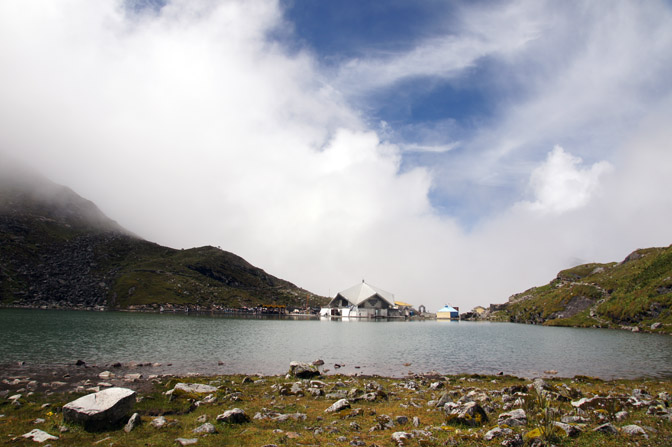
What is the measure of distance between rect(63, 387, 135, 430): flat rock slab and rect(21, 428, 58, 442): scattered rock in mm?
1152

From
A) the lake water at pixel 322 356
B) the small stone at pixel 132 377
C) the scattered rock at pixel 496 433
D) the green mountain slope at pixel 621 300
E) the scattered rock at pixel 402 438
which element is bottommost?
the lake water at pixel 322 356

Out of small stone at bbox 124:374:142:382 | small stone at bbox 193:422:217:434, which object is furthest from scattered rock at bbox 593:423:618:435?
small stone at bbox 124:374:142:382

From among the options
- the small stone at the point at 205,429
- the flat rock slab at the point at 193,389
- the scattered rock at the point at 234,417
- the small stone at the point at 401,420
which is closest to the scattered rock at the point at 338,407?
the small stone at the point at 401,420

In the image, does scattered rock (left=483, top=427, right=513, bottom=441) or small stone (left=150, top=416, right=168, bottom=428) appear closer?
scattered rock (left=483, top=427, right=513, bottom=441)

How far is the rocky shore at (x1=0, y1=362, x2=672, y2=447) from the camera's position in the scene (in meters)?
14.8

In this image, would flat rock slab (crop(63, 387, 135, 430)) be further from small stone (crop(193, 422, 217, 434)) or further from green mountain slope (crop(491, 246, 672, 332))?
green mountain slope (crop(491, 246, 672, 332))

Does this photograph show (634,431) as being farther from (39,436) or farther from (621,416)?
(39,436)

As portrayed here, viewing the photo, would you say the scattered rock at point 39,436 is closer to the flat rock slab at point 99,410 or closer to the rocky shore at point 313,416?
the rocky shore at point 313,416

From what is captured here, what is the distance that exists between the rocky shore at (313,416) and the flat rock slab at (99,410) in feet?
0.16

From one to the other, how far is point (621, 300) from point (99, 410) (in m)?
161

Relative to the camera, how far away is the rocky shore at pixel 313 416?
14797 mm

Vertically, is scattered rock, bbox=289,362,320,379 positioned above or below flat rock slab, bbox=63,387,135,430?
below

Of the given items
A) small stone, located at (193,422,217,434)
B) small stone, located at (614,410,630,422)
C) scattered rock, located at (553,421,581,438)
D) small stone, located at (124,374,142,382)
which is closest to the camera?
scattered rock, located at (553,421,581,438)

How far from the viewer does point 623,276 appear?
150375 millimetres
